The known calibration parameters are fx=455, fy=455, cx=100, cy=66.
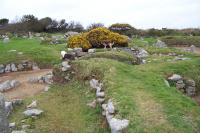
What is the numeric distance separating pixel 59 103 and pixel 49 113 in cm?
125

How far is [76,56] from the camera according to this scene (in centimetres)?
2697

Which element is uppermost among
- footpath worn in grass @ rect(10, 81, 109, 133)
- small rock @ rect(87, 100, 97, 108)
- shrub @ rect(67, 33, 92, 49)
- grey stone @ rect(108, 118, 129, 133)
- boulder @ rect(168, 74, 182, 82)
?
shrub @ rect(67, 33, 92, 49)

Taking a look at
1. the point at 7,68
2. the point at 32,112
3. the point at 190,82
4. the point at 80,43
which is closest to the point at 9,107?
the point at 32,112

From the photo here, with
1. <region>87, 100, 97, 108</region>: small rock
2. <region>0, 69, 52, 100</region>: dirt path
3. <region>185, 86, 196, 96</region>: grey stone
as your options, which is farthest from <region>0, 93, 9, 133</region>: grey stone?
<region>185, 86, 196, 96</region>: grey stone

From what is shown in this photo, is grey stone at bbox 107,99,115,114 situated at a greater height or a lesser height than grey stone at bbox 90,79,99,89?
lesser

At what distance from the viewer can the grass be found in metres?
15.3

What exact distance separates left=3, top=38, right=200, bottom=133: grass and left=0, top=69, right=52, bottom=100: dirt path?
1018mm

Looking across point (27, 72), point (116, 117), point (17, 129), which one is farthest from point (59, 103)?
point (27, 72)

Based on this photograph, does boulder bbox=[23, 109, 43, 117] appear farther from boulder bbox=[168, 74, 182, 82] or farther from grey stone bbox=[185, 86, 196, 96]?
grey stone bbox=[185, 86, 196, 96]

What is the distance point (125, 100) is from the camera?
16797mm

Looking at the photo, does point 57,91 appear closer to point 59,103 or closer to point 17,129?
point 59,103

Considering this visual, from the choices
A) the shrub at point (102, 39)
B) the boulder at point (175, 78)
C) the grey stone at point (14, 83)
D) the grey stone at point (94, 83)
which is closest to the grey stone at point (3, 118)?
the grey stone at point (94, 83)

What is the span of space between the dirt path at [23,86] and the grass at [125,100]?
3.34ft

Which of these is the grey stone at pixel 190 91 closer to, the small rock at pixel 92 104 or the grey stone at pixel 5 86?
the small rock at pixel 92 104
